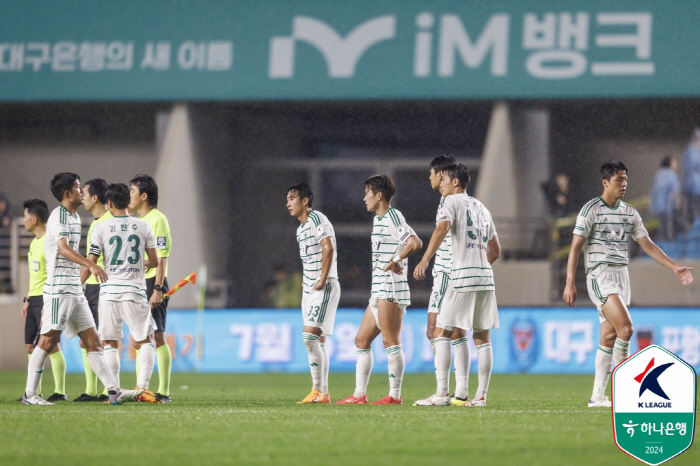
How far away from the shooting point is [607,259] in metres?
8.12

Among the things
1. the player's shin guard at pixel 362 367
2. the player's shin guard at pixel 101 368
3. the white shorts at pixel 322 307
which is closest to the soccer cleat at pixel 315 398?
the player's shin guard at pixel 362 367

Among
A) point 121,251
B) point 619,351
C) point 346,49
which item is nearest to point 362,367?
point 619,351

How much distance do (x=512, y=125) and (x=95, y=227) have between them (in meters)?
12.4

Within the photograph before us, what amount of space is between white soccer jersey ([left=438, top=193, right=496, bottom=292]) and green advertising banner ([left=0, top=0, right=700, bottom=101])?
10896mm

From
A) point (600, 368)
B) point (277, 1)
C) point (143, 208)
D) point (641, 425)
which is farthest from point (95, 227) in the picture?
point (277, 1)

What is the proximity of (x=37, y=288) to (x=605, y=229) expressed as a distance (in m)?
5.26

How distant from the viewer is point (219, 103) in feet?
66.5

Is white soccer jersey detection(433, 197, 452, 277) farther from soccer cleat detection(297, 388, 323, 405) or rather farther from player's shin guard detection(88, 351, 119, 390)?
player's shin guard detection(88, 351, 119, 390)

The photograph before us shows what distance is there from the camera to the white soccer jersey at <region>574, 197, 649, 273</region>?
812 cm

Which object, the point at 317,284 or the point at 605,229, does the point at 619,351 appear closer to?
the point at 605,229

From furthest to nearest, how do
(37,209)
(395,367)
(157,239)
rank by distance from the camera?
(37,209), (157,239), (395,367)

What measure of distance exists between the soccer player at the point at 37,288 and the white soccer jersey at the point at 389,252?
3.18 metres

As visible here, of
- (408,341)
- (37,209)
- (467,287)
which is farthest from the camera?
(408,341)

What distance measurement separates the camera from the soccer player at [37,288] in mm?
9523
